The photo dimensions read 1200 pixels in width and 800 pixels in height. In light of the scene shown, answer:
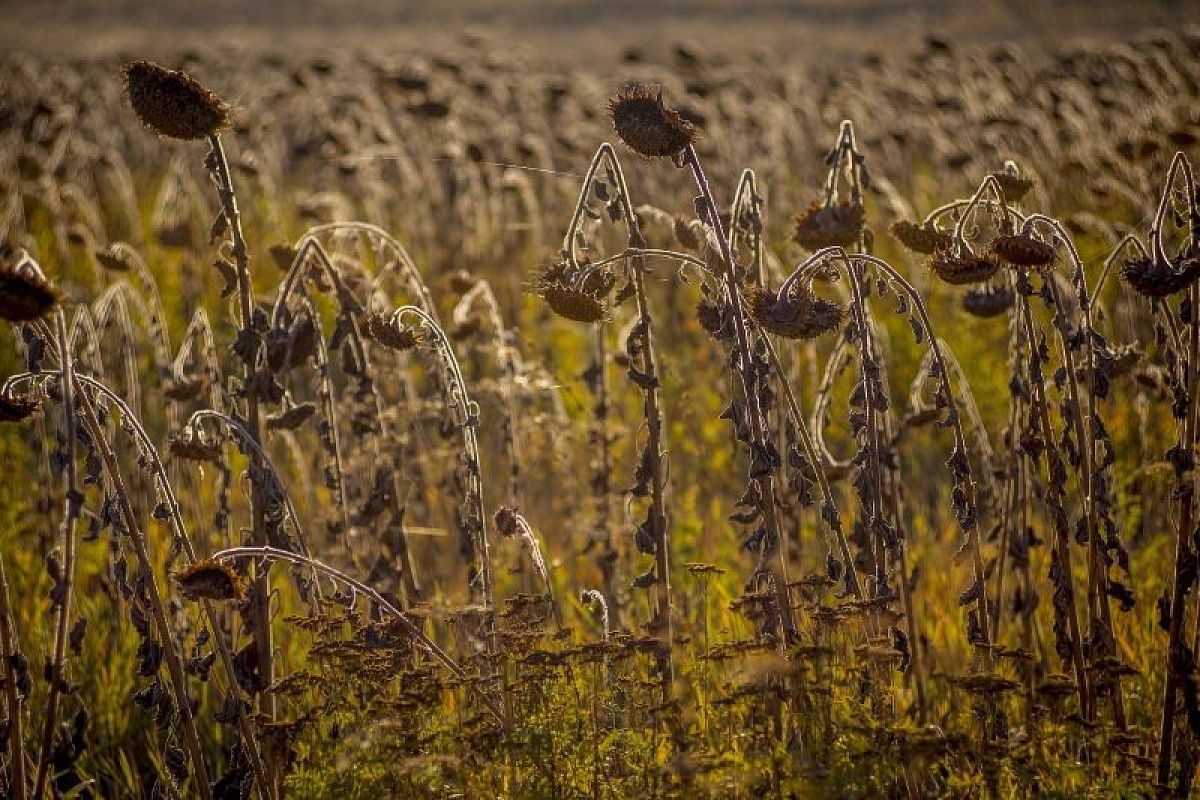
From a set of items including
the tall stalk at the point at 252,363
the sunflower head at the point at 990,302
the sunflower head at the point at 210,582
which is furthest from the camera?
the sunflower head at the point at 990,302

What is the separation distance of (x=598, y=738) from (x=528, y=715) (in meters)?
0.20

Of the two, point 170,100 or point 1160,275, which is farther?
point 170,100

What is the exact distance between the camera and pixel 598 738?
3039 millimetres

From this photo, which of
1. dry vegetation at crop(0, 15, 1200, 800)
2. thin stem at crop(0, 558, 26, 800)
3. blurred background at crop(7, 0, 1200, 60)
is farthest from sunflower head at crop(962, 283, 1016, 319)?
blurred background at crop(7, 0, 1200, 60)

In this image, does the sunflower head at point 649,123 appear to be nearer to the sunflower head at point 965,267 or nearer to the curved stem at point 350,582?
the sunflower head at point 965,267

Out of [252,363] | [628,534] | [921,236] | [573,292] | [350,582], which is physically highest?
[921,236]

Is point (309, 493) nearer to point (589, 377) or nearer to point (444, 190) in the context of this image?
point (589, 377)

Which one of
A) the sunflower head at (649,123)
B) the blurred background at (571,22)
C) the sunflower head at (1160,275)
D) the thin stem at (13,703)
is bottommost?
the thin stem at (13,703)

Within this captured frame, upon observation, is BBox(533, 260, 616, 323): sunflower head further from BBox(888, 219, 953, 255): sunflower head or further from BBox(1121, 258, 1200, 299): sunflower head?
BBox(1121, 258, 1200, 299): sunflower head

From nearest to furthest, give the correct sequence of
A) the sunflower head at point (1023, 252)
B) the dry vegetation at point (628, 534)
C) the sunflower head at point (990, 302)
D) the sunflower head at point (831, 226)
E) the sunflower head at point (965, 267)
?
the dry vegetation at point (628, 534) → the sunflower head at point (1023, 252) → the sunflower head at point (965, 267) → the sunflower head at point (831, 226) → the sunflower head at point (990, 302)

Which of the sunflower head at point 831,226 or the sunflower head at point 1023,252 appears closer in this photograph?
the sunflower head at point 1023,252

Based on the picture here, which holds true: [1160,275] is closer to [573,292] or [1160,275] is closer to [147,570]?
[573,292]

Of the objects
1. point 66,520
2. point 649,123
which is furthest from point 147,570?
point 649,123

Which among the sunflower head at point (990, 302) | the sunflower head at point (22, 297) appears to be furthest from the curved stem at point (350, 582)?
the sunflower head at point (990, 302)
